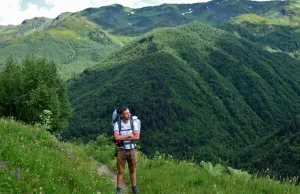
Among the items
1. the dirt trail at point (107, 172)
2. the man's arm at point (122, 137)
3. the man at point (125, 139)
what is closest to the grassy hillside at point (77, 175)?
the dirt trail at point (107, 172)

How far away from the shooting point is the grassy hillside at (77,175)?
6184 mm

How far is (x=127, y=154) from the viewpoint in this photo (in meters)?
9.26

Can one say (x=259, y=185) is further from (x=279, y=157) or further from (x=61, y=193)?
(x=279, y=157)

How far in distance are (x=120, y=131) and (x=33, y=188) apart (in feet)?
12.0

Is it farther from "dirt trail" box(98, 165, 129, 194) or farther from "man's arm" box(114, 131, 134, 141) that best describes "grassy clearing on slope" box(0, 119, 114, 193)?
"dirt trail" box(98, 165, 129, 194)

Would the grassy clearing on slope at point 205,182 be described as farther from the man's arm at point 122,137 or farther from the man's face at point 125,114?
the man's face at point 125,114

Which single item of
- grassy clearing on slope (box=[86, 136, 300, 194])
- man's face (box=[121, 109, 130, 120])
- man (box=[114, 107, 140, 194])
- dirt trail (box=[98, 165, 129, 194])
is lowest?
dirt trail (box=[98, 165, 129, 194])

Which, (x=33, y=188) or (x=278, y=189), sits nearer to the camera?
(x=33, y=188)

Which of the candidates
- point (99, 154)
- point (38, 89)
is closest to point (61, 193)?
point (99, 154)

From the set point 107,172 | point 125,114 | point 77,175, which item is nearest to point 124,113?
point 125,114

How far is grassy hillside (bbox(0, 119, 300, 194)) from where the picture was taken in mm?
6184

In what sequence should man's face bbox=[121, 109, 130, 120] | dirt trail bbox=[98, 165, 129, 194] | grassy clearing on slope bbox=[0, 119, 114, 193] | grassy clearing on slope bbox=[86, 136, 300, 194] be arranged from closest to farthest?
grassy clearing on slope bbox=[0, 119, 114, 193]
grassy clearing on slope bbox=[86, 136, 300, 194]
man's face bbox=[121, 109, 130, 120]
dirt trail bbox=[98, 165, 129, 194]

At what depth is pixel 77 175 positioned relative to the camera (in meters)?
7.57

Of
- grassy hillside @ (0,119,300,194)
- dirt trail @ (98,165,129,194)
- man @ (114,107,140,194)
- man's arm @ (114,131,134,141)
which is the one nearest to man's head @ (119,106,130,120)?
man @ (114,107,140,194)
